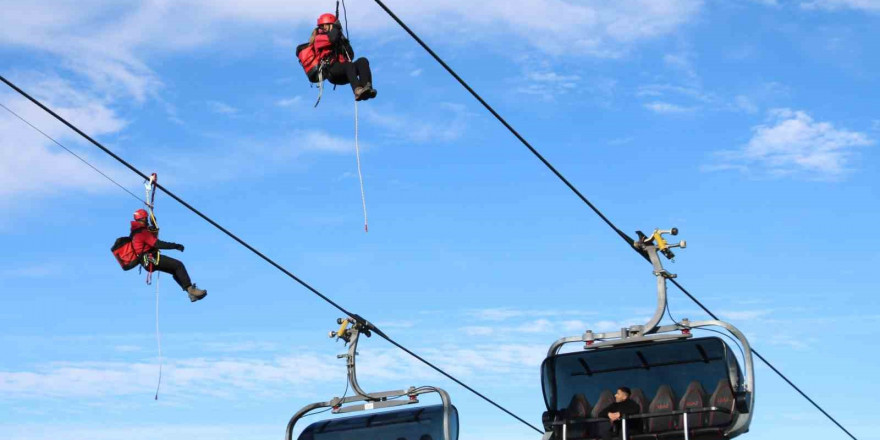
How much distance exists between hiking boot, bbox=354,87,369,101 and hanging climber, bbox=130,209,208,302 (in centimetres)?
410

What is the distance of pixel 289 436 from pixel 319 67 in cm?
549

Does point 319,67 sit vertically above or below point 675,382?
above

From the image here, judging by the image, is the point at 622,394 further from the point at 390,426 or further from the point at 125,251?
the point at 125,251

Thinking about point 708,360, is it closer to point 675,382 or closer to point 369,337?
point 675,382

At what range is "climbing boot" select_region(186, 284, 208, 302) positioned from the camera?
1930cm

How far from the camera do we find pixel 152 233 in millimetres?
18922

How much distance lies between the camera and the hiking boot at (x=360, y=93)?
16.2 metres

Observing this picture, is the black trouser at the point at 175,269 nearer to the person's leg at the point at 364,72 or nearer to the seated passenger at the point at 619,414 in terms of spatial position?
the person's leg at the point at 364,72

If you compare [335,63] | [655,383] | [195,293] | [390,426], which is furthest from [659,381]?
[195,293]

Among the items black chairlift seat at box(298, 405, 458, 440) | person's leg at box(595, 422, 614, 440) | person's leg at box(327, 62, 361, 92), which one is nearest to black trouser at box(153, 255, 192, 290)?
black chairlift seat at box(298, 405, 458, 440)

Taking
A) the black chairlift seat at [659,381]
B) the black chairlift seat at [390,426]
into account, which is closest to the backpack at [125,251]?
the black chairlift seat at [390,426]

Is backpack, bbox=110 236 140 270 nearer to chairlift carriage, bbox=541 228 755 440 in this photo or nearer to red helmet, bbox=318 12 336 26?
red helmet, bbox=318 12 336 26

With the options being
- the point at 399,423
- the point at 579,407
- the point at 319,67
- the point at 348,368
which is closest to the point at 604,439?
the point at 579,407

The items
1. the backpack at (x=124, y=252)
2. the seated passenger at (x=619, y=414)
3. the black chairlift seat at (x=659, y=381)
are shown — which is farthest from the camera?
the backpack at (x=124, y=252)
